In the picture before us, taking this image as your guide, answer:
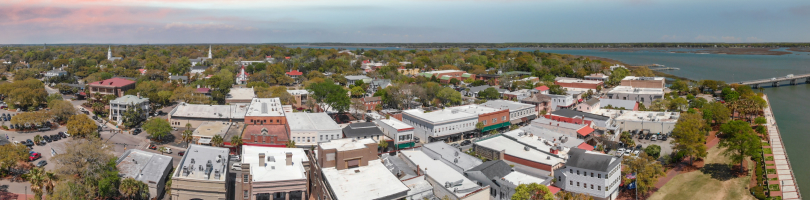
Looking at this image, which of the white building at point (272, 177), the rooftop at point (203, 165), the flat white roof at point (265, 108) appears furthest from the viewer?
the flat white roof at point (265, 108)

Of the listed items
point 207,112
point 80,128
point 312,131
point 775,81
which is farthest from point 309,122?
point 775,81

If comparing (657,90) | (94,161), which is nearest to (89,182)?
(94,161)

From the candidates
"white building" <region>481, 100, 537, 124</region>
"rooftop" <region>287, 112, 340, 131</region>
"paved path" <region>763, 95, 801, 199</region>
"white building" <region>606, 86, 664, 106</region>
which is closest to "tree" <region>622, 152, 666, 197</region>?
"paved path" <region>763, 95, 801, 199</region>

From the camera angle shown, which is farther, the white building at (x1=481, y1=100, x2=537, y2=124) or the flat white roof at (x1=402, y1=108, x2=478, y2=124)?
the white building at (x1=481, y1=100, x2=537, y2=124)

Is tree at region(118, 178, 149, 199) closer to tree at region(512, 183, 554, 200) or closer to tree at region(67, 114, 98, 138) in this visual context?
tree at region(67, 114, 98, 138)

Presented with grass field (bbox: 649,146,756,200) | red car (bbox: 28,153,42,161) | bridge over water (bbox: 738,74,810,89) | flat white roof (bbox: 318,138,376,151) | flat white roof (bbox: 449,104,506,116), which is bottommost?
grass field (bbox: 649,146,756,200)

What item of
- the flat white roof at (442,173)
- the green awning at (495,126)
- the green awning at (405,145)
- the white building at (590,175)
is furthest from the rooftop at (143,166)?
the green awning at (495,126)

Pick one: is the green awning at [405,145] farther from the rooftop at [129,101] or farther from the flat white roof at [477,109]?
the rooftop at [129,101]

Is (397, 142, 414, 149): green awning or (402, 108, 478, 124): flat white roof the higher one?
(402, 108, 478, 124): flat white roof
